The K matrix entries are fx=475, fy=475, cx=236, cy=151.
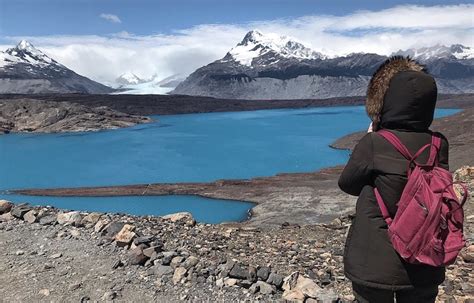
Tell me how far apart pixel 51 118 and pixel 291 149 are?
53.5m

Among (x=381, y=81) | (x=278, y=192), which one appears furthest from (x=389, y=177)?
(x=278, y=192)

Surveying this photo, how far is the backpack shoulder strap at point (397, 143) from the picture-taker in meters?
2.51

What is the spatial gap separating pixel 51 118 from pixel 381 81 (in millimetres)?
96565

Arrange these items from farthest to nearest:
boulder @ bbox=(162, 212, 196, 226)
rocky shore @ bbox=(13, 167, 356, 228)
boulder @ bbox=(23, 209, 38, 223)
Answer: rocky shore @ bbox=(13, 167, 356, 228)
boulder @ bbox=(162, 212, 196, 226)
boulder @ bbox=(23, 209, 38, 223)

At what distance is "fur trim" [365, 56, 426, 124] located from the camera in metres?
2.61

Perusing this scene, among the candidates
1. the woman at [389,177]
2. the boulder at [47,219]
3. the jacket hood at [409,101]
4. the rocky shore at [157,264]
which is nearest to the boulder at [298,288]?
the rocky shore at [157,264]

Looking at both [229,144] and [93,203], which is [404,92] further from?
[229,144]

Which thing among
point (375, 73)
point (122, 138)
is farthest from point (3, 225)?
point (122, 138)

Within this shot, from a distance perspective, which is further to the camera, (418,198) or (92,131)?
(92,131)

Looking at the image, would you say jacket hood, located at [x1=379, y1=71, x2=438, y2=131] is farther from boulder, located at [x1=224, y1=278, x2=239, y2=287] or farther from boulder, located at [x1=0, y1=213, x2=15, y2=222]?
boulder, located at [x1=0, y1=213, x2=15, y2=222]

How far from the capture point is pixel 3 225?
21.6ft

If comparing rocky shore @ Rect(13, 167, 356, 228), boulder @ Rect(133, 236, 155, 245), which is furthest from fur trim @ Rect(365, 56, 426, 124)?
rocky shore @ Rect(13, 167, 356, 228)

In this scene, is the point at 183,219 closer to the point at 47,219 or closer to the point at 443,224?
the point at 47,219

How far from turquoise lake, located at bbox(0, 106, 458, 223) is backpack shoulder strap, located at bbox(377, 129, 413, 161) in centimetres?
2390
